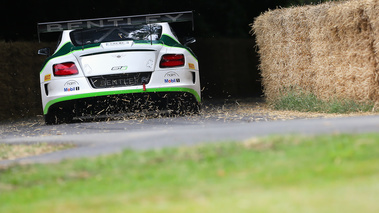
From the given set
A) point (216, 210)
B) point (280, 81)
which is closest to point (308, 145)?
point (216, 210)

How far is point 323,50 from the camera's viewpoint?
1327 cm

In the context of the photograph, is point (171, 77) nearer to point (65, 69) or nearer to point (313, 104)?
point (65, 69)

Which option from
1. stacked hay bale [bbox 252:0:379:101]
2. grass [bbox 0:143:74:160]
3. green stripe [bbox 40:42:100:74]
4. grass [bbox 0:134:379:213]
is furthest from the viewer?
stacked hay bale [bbox 252:0:379:101]

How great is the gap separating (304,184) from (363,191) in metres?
0.48

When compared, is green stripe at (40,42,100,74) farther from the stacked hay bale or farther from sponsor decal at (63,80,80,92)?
the stacked hay bale

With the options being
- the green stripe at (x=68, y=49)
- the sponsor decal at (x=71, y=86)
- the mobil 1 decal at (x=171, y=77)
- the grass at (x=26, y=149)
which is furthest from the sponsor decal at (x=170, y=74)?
the grass at (x=26, y=149)

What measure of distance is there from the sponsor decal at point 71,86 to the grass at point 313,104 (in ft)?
14.3

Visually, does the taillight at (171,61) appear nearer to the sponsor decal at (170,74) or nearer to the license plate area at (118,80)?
the sponsor decal at (170,74)

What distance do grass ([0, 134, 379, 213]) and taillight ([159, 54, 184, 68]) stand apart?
14.7 ft

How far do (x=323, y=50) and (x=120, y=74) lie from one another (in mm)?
3990

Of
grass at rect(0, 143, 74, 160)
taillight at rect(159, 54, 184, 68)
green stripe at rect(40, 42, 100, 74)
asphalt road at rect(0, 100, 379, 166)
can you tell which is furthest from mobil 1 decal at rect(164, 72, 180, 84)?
grass at rect(0, 143, 74, 160)

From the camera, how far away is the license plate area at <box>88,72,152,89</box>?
11.4 metres

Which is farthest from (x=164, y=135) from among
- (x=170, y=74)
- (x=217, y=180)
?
(x=170, y=74)

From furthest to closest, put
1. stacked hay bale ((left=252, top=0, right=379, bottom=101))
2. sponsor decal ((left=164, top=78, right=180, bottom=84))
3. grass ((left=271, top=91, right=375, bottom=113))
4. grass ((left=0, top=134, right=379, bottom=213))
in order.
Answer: grass ((left=271, top=91, right=375, bottom=113))
stacked hay bale ((left=252, top=0, right=379, bottom=101))
sponsor decal ((left=164, top=78, right=180, bottom=84))
grass ((left=0, top=134, right=379, bottom=213))
